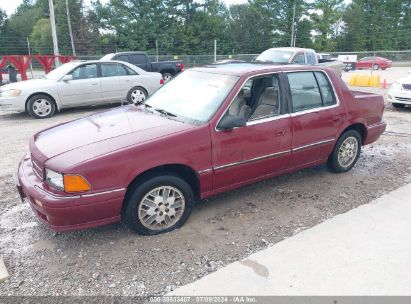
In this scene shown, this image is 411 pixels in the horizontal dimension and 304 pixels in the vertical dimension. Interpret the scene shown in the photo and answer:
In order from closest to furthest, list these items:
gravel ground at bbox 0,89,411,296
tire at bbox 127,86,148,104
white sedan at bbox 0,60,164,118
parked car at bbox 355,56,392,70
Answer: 1. gravel ground at bbox 0,89,411,296
2. white sedan at bbox 0,60,164,118
3. tire at bbox 127,86,148,104
4. parked car at bbox 355,56,392,70

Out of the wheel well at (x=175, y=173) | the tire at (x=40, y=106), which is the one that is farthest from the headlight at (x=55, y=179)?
the tire at (x=40, y=106)

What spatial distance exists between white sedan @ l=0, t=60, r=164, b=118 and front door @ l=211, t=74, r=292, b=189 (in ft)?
15.7

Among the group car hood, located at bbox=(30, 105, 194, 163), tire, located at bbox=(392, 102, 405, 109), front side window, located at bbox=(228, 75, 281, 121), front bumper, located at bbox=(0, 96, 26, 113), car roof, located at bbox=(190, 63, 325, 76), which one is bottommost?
tire, located at bbox=(392, 102, 405, 109)

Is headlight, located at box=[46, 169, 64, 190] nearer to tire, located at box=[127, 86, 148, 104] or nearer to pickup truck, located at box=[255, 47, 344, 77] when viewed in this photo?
tire, located at box=[127, 86, 148, 104]

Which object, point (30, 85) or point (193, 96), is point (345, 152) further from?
point (30, 85)

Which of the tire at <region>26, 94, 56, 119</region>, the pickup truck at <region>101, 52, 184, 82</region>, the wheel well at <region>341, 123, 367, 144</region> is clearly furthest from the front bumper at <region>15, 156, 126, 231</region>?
the pickup truck at <region>101, 52, 184, 82</region>

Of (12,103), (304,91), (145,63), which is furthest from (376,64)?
(304,91)

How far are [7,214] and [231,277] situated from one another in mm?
2706

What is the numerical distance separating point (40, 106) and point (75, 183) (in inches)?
275

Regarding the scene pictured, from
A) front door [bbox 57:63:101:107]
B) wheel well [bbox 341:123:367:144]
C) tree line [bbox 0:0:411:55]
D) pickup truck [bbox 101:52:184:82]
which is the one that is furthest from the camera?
tree line [bbox 0:0:411:55]

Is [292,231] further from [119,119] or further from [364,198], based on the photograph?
[119,119]

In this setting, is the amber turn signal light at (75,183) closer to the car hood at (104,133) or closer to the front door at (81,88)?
the car hood at (104,133)

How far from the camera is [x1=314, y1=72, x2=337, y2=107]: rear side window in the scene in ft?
15.5

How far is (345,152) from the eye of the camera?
16.8ft
